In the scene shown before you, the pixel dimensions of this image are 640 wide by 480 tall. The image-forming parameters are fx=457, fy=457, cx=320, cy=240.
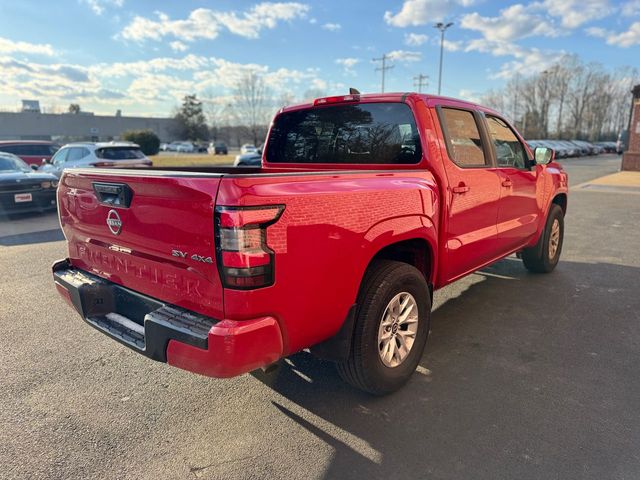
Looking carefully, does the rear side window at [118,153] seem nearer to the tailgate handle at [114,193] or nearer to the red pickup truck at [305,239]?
the red pickup truck at [305,239]

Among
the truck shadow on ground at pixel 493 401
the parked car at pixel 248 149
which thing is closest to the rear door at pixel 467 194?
the truck shadow on ground at pixel 493 401

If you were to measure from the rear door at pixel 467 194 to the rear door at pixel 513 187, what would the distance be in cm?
19

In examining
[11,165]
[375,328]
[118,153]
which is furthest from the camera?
[118,153]

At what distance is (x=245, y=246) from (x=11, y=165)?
11.2m

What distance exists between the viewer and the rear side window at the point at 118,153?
1234 cm

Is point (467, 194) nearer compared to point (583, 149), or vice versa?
point (467, 194)

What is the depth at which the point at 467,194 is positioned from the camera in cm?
367

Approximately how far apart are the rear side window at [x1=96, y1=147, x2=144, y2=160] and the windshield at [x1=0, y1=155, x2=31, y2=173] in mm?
1869

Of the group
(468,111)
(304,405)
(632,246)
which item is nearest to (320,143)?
(468,111)

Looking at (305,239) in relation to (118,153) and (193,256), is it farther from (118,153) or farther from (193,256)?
(118,153)

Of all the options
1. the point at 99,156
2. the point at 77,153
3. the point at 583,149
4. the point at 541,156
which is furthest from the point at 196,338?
the point at 583,149

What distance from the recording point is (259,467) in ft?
7.80

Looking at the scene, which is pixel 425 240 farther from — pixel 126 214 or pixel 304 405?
pixel 126 214

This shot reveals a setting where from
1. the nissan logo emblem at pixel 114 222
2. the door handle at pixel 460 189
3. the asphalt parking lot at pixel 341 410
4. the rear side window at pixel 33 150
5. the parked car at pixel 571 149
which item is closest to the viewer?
the asphalt parking lot at pixel 341 410
